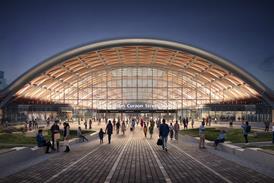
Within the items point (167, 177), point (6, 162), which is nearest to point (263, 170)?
point (167, 177)

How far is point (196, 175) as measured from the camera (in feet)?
33.7

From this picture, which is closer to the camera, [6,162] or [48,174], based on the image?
[48,174]

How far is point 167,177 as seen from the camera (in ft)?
32.5

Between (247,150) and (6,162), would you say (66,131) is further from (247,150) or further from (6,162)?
(247,150)

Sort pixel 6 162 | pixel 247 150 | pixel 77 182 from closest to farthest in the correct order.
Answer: pixel 77 182 → pixel 6 162 → pixel 247 150

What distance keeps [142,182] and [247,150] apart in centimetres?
682

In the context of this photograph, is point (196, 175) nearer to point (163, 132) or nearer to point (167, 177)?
point (167, 177)

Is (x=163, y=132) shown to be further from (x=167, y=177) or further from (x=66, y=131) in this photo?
(x=167, y=177)

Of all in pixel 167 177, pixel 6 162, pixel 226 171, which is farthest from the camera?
pixel 6 162

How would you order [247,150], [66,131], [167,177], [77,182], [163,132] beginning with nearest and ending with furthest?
[77,182]
[167,177]
[247,150]
[163,132]
[66,131]

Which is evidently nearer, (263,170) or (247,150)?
(263,170)

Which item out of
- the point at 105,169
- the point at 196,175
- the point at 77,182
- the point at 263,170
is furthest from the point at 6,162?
the point at 263,170

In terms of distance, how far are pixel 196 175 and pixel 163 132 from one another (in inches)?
309

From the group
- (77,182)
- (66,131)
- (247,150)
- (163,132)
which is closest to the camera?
(77,182)
